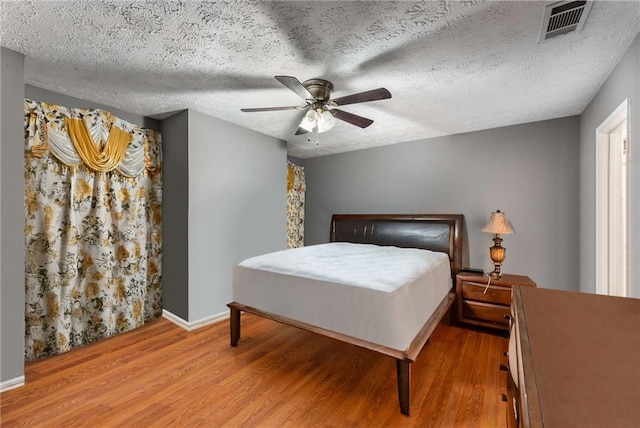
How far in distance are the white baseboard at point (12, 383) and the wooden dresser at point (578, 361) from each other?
3.06 m

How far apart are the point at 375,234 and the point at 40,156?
3856mm

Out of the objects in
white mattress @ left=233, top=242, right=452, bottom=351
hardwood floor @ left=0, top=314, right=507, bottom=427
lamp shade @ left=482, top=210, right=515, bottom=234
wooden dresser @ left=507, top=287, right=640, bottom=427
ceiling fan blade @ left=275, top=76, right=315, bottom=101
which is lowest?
hardwood floor @ left=0, top=314, right=507, bottom=427

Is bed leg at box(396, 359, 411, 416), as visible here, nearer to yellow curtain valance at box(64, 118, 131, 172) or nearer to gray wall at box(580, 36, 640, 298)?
gray wall at box(580, 36, 640, 298)

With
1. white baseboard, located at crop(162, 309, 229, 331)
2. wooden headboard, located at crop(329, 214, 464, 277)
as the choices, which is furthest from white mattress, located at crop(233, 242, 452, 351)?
white baseboard, located at crop(162, 309, 229, 331)

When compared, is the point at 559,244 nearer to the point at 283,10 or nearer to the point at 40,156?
the point at 283,10

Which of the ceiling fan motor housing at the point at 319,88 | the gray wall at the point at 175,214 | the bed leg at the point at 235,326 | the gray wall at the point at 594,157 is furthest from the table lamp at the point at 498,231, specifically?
the gray wall at the point at 175,214

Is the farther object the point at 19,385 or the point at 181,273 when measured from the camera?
the point at 181,273

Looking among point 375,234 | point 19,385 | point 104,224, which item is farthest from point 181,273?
point 375,234

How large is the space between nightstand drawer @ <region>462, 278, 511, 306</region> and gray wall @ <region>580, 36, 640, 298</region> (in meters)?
0.71

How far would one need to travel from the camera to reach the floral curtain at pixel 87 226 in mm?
2355

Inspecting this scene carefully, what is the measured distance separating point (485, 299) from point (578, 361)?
2.56m

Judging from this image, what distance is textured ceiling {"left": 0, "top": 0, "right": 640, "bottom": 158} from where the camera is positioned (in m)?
1.50

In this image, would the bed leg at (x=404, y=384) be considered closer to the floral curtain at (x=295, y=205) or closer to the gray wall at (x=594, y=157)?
the gray wall at (x=594, y=157)

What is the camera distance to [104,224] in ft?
9.07
